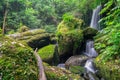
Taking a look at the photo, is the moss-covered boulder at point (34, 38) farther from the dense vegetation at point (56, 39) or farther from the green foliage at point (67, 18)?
the green foliage at point (67, 18)

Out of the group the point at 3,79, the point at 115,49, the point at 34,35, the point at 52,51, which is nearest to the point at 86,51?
the point at 52,51

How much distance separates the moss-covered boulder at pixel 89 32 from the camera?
12.6 meters

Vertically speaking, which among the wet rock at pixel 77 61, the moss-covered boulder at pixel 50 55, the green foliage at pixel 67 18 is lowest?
the wet rock at pixel 77 61

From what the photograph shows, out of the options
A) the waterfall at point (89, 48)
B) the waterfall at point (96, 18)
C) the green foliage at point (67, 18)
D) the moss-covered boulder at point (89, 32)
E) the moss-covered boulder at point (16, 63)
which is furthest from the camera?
the waterfall at point (96, 18)

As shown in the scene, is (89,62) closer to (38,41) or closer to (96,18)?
(38,41)

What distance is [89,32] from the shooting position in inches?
498

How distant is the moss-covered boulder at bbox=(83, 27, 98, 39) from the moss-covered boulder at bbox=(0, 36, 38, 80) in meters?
9.86

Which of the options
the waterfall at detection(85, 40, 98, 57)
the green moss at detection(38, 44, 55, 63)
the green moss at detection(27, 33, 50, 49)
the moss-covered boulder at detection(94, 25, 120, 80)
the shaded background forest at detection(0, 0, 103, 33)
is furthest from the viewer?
the shaded background forest at detection(0, 0, 103, 33)

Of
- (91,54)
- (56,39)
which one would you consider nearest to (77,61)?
(91,54)

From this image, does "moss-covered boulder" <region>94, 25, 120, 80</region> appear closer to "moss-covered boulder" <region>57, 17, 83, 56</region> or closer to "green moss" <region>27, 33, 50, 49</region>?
"moss-covered boulder" <region>57, 17, 83, 56</region>

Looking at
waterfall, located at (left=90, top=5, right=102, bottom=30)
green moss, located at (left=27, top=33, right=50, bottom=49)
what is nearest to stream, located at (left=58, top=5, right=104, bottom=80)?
waterfall, located at (left=90, top=5, right=102, bottom=30)

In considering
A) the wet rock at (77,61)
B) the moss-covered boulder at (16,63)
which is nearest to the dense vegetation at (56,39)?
the moss-covered boulder at (16,63)

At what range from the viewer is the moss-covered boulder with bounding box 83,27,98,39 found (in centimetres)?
1263

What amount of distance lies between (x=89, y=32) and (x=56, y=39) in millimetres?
3224
